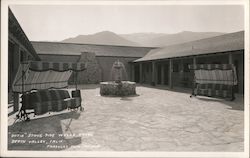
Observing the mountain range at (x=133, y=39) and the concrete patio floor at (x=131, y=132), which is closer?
the concrete patio floor at (x=131, y=132)

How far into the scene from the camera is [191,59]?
1731cm

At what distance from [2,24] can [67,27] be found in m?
2.38

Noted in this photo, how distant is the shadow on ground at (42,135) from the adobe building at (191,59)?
32.1 feet

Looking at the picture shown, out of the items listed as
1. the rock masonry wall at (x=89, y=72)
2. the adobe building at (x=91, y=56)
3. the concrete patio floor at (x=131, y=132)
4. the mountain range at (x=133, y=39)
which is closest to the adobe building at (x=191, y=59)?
the adobe building at (x=91, y=56)

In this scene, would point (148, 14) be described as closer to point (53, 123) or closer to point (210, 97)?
point (53, 123)

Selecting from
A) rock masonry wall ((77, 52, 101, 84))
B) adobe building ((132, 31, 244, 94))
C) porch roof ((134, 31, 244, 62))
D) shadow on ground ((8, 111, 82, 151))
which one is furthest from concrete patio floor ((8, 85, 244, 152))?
rock masonry wall ((77, 52, 101, 84))

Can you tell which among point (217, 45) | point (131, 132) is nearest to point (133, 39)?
point (217, 45)

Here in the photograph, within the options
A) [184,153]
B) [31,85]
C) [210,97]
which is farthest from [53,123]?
[210,97]

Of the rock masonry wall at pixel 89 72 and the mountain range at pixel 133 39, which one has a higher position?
the mountain range at pixel 133 39

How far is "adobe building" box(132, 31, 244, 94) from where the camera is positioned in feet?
40.3

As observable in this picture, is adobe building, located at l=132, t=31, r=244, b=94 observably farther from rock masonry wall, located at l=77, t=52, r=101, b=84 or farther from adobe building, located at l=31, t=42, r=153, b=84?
rock masonry wall, located at l=77, t=52, r=101, b=84

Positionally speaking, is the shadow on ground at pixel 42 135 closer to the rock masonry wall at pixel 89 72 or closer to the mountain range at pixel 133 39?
the rock masonry wall at pixel 89 72

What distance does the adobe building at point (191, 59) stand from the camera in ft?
40.3

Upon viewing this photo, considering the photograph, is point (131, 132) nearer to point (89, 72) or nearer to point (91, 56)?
point (89, 72)
